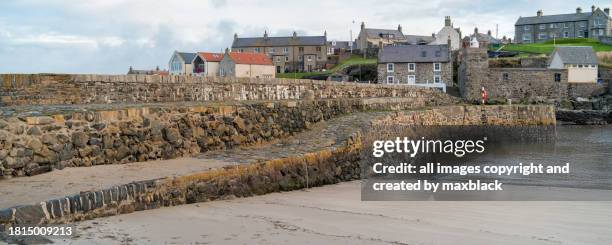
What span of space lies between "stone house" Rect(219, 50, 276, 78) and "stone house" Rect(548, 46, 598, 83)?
105ft

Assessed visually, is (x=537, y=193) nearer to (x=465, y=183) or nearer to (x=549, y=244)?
(x=465, y=183)

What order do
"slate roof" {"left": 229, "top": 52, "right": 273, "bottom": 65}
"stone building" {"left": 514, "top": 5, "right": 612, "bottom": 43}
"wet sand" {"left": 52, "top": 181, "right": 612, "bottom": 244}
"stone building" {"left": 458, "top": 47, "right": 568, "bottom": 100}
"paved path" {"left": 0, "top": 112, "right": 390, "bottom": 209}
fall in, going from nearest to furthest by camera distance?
"wet sand" {"left": 52, "top": 181, "right": 612, "bottom": 244}, "paved path" {"left": 0, "top": 112, "right": 390, "bottom": 209}, "stone building" {"left": 458, "top": 47, "right": 568, "bottom": 100}, "slate roof" {"left": 229, "top": 52, "right": 273, "bottom": 65}, "stone building" {"left": 514, "top": 5, "right": 612, "bottom": 43}

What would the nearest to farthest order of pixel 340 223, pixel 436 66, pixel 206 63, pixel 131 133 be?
pixel 340 223 → pixel 131 133 → pixel 436 66 → pixel 206 63

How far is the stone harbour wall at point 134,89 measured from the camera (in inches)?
493

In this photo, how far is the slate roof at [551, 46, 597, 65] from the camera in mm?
62125

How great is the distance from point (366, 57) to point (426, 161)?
66.5m

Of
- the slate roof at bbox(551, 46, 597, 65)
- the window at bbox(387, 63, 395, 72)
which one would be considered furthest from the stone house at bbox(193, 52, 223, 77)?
the slate roof at bbox(551, 46, 597, 65)

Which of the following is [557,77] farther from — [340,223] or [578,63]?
[340,223]

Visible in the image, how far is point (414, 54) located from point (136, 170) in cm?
5459

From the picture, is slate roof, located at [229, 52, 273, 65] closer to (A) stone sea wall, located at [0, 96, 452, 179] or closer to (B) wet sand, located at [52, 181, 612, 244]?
(A) stone sea wall, located at [0, 96, 452, 179]

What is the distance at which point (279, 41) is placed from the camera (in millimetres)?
92438

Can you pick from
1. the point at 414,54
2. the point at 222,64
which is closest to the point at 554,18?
the point at 414,54

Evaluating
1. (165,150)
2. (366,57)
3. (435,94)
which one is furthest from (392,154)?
(366,57)

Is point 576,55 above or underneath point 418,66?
above
